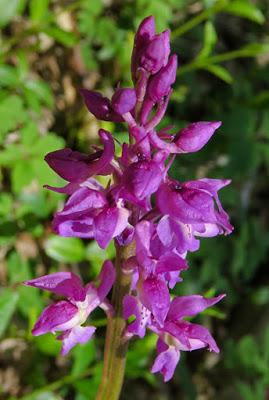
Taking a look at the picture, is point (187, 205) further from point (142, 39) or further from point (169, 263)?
point (142, 39)

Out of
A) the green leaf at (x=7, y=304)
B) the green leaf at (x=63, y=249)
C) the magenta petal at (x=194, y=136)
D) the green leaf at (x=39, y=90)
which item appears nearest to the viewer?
the magenta petal at (x=194, y=136)

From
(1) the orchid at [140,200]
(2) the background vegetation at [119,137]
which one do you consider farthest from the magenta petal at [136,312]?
(2) the background vegetation at [119,137]

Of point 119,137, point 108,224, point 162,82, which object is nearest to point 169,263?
point 108,224

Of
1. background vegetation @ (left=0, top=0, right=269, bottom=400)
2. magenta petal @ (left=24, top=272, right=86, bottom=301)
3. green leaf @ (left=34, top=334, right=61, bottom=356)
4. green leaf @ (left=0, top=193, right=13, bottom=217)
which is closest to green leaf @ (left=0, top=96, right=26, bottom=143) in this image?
background vegetation @ (left=0, top=0, right=269, bottom=400)

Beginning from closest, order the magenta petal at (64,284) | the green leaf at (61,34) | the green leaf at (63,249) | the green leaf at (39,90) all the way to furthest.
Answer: the magenta petal at (64,284) < the green leaf at (63,249) < the green leaf at (61,34) < the green leaf at (39,90)

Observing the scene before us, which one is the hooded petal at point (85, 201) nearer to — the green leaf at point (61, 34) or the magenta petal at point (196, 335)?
the magenta petal at point (196, 335)

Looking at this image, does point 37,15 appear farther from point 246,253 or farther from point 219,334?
point 219,334
